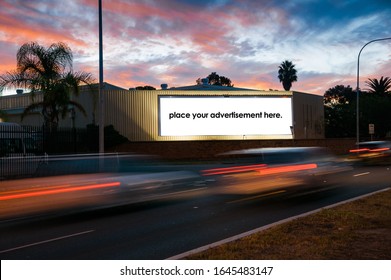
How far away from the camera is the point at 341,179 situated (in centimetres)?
2119

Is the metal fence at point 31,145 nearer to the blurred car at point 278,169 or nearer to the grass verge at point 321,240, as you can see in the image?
the blurred car at point 278,169

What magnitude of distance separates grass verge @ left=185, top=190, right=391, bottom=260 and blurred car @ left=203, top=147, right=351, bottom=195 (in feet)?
21.8

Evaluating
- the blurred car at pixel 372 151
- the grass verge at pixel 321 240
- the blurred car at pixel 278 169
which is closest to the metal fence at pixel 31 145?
the blurred car at pixel 278 169

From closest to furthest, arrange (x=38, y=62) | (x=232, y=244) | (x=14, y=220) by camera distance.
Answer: (x=232, y=244) < (x=14, y=220) < (x=38, y=62)

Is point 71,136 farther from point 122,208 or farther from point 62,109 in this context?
point 122,208

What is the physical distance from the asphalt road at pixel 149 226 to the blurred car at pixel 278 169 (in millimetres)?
2071

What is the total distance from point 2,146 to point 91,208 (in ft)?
44.2

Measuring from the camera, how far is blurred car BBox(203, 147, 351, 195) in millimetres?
17938

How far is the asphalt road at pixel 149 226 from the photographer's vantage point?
816cm

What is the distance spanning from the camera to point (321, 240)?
811 cm

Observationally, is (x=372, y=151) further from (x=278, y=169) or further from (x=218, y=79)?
(x=218, y=79)

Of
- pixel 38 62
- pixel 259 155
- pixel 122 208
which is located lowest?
pixel 122 208

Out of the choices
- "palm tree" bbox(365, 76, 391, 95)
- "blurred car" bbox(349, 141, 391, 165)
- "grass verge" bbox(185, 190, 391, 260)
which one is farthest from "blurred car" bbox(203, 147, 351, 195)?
"palm tree" bbox(365, 76, 391, 95)

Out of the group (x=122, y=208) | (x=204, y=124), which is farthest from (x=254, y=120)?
(x=122, y=208)
